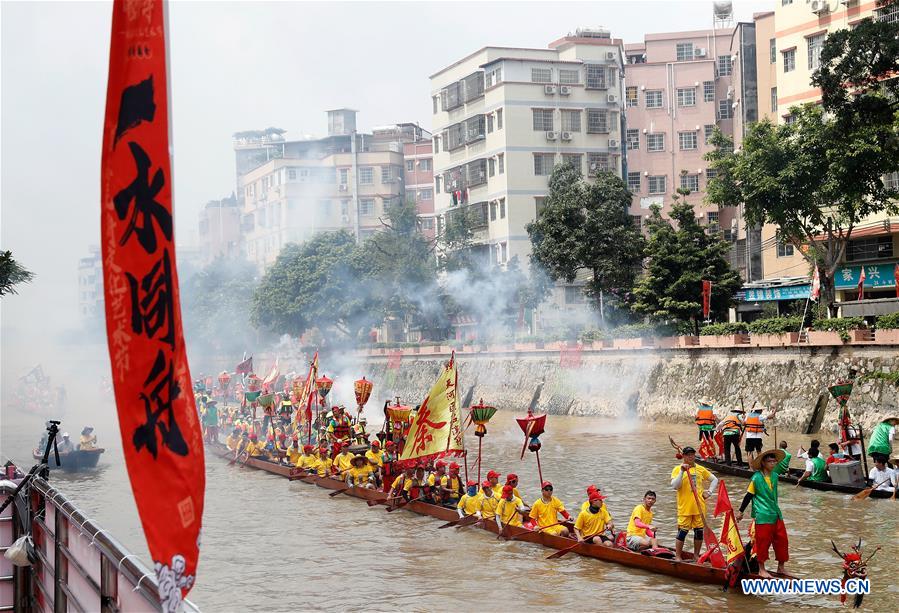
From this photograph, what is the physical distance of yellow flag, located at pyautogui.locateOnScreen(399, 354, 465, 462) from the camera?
20281 mm

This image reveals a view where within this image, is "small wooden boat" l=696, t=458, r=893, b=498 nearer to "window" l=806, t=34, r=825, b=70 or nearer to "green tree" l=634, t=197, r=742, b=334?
"green tree" l=634, t=197, r=742, b=334

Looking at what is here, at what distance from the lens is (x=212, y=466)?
106 ft

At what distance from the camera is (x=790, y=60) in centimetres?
4325

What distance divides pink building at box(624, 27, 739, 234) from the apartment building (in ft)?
5.88

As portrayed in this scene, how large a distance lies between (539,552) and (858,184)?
20.9m

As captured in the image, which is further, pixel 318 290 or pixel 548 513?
pixel 318 290

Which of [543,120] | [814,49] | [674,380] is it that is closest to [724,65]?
[543,120]

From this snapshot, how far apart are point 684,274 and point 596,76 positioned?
2481 cm

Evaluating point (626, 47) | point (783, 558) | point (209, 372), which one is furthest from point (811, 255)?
point (209, 372)

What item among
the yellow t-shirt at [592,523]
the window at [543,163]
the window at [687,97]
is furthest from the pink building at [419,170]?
the yellow t-shirt at [592,523]

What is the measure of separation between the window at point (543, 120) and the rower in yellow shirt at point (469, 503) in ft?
139

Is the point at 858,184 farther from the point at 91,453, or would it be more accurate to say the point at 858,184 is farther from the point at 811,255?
the point at 91,453

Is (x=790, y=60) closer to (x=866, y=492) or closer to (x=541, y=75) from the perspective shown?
(x=541, y=75)

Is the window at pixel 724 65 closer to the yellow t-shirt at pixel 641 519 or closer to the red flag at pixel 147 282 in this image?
the yellow t-shirt at pixel 641 519
